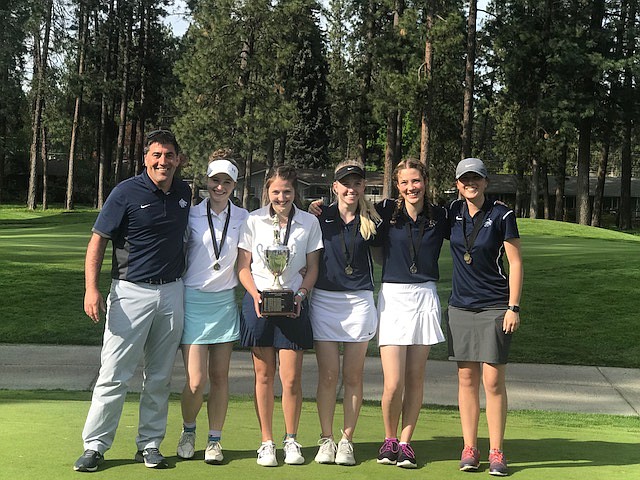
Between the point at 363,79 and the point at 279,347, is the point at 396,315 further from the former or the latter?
the point at 363,79

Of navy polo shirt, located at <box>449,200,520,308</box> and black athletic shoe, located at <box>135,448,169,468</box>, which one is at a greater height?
navy polo shirt, located at <box>449,200,520,308</box>

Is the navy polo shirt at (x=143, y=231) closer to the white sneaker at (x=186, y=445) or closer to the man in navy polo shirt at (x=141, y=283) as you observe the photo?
the man in navy polo shirt at (x=141, y=283)

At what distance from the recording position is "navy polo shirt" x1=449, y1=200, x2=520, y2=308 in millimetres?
5852

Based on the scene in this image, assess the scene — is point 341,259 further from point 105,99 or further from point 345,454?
point 105,99

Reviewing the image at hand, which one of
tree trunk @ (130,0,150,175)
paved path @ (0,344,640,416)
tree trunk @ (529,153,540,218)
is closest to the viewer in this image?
paved path @ (0,344,640,416)

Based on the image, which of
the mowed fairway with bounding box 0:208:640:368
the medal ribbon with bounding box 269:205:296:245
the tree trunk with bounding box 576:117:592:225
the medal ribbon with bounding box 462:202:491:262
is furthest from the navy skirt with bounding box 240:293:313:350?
the tree trunk with bounding box 576:117:592:225

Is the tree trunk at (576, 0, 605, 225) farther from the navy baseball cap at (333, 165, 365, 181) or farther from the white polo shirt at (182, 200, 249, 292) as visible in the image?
the white polo shirt at (182, 200, 249, 292)

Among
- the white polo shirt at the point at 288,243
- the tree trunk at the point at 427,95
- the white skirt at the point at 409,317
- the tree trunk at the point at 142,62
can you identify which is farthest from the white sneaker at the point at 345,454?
the tree trunk at the point at 142,62

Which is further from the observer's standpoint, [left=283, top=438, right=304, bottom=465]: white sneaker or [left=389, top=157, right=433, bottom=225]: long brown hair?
[left=389, top=157, right=433, bottom=225]: long brown hair

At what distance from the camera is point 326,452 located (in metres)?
5.76

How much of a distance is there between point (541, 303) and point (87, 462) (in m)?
10.7

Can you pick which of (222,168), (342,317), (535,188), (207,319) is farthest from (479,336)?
(535,188)

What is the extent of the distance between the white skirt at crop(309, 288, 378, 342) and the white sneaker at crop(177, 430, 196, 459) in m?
1.04

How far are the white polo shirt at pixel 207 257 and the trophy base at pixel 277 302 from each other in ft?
1.22
